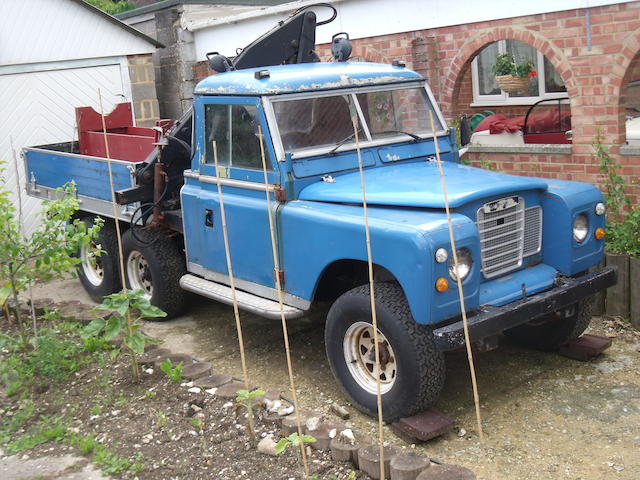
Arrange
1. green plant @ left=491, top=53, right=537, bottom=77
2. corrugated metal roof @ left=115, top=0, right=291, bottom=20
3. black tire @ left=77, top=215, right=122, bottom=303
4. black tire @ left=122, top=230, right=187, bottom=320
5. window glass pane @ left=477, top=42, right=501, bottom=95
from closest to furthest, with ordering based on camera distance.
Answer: black tire @ left=122, top=230, right=187, bottom=320, black tire @ left=77, top=215, right=122, bottom=303, green plant @ left=491, top=53, right=537, bottom=77, window glass pane @ left=477, top=42, right=501, bottom=95, corrugated metal roof @ left=115, top=0, right=291, bottom=20

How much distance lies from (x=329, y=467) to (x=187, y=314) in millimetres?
3622

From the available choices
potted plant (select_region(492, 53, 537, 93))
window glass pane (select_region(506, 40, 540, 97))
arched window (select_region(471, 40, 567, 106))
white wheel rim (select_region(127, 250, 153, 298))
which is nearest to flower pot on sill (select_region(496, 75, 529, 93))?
potted plant (select_region(492, 53, 537, 93))

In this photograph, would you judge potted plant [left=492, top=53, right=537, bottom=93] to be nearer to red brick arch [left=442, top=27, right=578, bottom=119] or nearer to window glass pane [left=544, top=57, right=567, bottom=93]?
window glass pane [left=544, top=57, right=567, bottom=93]

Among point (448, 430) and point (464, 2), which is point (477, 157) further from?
point (448, 430)

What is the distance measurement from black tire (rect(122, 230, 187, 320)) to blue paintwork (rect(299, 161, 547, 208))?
2.02 m

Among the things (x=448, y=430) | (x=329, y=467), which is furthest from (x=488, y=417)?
(x=329, y=467)

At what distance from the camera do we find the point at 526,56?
11969mm

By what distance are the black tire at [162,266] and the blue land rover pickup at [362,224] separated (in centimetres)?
1

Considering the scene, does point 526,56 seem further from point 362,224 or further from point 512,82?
point 362,224

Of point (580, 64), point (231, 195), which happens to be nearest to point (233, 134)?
point (231, 195)

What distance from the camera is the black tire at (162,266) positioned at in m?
7.43

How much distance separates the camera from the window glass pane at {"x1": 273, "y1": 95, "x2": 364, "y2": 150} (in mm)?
6070

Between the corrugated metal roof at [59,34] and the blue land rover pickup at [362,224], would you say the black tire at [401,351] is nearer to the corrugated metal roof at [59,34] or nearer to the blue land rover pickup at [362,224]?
the blue land rover pickup at [362,224]

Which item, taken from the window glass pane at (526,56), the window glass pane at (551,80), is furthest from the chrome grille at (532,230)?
the window glass pane at (526,56)
